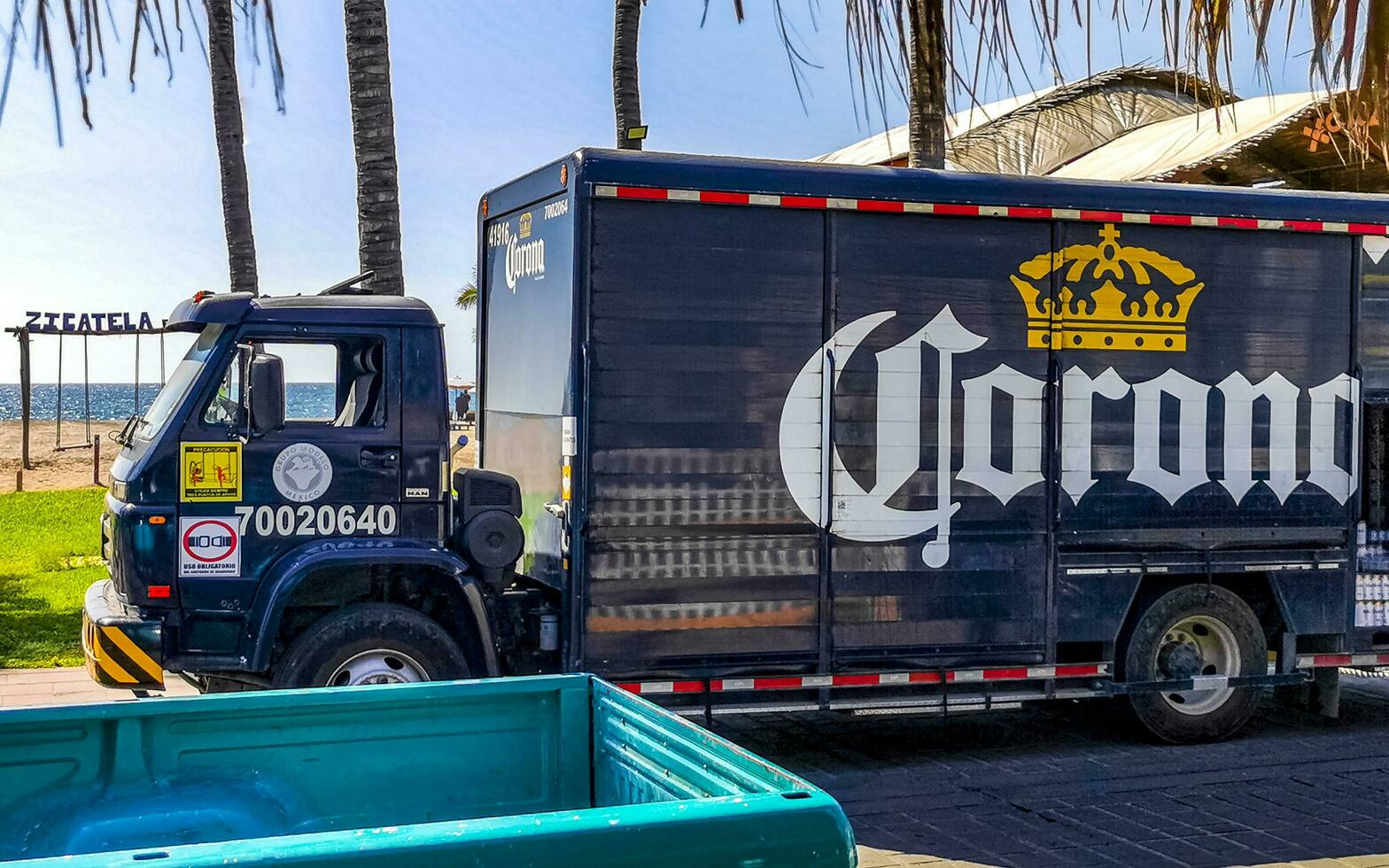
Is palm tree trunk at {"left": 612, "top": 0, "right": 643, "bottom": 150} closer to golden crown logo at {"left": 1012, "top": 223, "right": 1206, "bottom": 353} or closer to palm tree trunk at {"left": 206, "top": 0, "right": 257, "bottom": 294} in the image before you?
palm tree trunk at {"left": 206, "top": 0, "right": 257, "bottom": 294}

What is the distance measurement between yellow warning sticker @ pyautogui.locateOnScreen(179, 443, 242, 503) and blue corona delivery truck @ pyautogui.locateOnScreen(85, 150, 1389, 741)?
0.05 ft

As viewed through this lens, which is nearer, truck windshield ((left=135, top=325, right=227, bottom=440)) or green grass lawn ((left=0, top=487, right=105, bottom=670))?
truck windshield ((left=135, top=325, right=227, bottom=440))

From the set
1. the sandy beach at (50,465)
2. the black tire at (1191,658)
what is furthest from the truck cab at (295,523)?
the sandy beach at (50,465)

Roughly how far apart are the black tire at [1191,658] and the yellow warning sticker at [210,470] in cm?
529

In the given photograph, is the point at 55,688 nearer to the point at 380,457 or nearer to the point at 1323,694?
the point at 380,457

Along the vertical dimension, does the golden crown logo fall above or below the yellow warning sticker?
above

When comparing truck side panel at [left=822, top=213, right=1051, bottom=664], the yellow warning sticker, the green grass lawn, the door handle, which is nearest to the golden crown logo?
truck side panel at [left=822, top=213, right=1051, bottom=664]

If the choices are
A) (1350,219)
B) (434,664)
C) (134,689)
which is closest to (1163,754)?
(1350,219)

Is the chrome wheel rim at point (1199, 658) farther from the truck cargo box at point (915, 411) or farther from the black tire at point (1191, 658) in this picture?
the truck cargo box at point (915, 411)

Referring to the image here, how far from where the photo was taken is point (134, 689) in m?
7.45

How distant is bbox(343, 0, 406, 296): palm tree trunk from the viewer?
437 inches

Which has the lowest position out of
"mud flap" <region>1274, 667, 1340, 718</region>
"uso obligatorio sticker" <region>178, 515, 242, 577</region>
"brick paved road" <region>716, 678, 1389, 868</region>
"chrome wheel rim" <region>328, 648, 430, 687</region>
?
"brick paved road" <region>716, 678, 1389, 868</region>

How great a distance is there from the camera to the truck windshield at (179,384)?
7.55 metres

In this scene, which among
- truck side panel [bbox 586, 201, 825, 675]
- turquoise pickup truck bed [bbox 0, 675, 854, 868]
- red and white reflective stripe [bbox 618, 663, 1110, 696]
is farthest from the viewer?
red and white reflective stripe [bbox 618, 663, 1110, 696]
